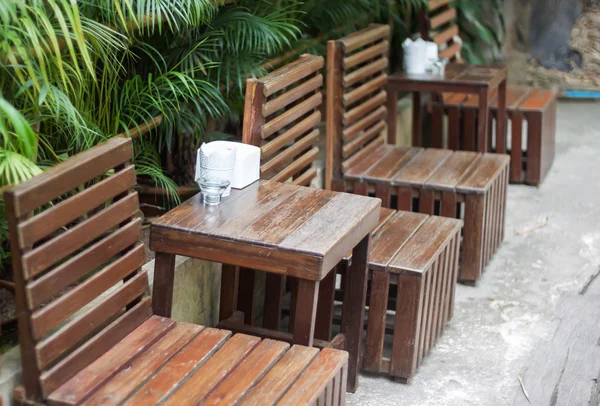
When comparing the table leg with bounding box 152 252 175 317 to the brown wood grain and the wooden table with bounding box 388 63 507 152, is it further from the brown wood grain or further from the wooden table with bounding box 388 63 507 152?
the wooden table with bounding box 388 63 507 152

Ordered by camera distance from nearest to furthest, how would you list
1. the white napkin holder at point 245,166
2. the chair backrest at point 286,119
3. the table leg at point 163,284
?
the table leg at point 163,284, the white napkin holder at point 245,166, the chair backrest at point 286,119

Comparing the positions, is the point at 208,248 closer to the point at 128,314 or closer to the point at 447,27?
the point at 128,314

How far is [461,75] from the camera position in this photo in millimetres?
5465

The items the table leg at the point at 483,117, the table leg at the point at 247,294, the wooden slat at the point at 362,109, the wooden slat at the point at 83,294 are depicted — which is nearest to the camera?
the wooden slat at the point at 83,294

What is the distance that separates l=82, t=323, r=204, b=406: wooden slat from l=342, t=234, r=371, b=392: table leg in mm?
734

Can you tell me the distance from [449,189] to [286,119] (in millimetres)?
1071

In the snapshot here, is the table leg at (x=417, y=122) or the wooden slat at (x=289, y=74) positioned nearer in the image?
the wooden slat at (x=289, y=74)

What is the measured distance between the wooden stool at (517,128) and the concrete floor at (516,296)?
0.14 m

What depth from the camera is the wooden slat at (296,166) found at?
12.4 ft

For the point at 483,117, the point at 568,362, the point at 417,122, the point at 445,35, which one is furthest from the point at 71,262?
the point at 445,35

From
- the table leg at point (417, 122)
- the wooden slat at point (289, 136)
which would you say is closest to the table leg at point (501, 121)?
the table leg at point (417, 122)

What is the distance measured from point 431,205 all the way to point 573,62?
4231 millimetres

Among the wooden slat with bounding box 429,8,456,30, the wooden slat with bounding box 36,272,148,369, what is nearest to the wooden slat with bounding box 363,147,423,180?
the wooden slat with bounding box 429,8,456,30

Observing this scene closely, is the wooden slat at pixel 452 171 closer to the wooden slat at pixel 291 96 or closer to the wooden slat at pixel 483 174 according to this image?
the wooden slat at pixel 483 174
